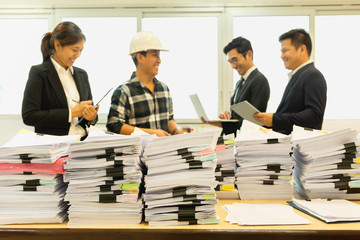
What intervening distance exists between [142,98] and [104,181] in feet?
3.57

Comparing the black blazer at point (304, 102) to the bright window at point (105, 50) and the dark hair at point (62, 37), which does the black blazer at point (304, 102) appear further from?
the bright window at point (105, 50)

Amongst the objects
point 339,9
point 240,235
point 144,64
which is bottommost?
point 240,235

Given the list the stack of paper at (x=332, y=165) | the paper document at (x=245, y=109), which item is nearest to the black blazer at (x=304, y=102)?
the paper document at (x=245, y=109)

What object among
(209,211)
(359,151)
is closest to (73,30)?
(209,211)

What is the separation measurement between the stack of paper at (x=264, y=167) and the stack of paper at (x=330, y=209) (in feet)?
0.31

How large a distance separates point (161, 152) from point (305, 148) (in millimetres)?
609

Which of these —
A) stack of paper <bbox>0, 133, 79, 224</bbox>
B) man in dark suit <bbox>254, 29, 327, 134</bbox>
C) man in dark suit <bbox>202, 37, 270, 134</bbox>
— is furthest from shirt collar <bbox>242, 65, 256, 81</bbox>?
stack of paper <bbox>0, 133, 79, 224</bbox>

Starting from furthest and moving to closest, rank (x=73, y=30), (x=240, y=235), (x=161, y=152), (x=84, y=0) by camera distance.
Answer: (x=84, y=0)
(x=73, y=30)
(x=161, y=152)
(x=240, y=235)

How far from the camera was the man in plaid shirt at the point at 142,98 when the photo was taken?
2.11 m

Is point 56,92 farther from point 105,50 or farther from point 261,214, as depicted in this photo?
point 105,50

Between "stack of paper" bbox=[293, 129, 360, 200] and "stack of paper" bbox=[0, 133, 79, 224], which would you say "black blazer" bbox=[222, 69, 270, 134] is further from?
"stack of paper" bbox=[0, 133, 79, 224]

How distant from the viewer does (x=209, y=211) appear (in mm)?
1108

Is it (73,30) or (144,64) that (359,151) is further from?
(73,30)

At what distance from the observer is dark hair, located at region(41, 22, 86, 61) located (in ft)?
6.89
